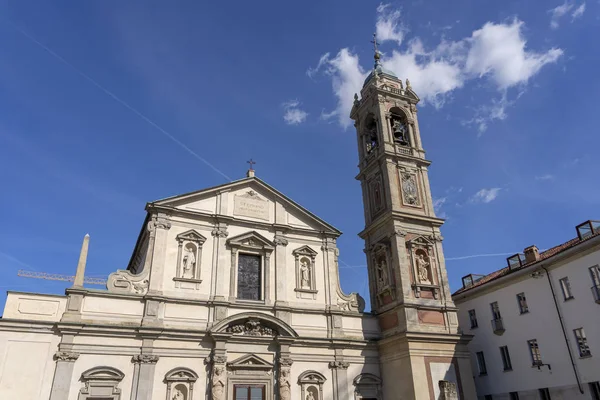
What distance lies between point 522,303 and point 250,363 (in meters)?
12.7

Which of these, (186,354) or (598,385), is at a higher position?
(186,354)

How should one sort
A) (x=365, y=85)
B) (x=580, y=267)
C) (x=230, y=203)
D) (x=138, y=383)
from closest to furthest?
(x=138, y=383) < (x=580, y=267) < (x=230, y=203) < (x=365, y=85)

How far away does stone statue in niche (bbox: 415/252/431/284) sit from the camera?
63.9 ft

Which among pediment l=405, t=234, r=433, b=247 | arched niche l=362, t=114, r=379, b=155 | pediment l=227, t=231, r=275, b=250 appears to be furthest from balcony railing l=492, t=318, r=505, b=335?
pediment l=227, t=231, r=275, b=250

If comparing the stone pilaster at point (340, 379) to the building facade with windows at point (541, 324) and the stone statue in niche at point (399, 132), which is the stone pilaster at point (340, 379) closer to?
the building facade with windows at point (541, 324)

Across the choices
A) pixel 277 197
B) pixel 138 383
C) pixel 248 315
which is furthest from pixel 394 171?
pixel 138 383

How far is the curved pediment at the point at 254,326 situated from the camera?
663 inches

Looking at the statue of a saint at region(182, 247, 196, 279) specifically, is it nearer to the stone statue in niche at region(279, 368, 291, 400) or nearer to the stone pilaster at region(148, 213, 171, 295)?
the stone pilaster at region(148, 213, 171, 295)

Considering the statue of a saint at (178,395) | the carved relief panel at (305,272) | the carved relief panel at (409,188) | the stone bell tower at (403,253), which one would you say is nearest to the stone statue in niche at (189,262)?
the statue of a saint at (178,395)

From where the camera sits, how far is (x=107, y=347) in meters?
15.5

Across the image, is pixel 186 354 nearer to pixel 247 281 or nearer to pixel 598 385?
pixel 247 281

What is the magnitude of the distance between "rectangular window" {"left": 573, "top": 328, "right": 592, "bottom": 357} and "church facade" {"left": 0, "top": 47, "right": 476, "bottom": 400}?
415 cm

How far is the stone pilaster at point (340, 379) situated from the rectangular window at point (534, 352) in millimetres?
8326

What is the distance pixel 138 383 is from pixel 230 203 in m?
7.82
